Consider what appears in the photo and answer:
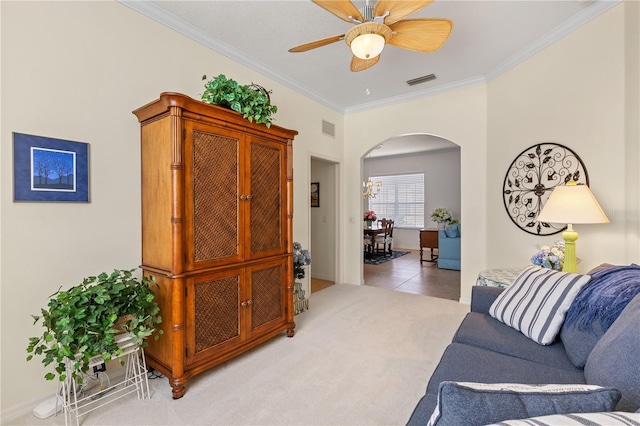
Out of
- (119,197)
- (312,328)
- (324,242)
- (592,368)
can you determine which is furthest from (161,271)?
(324,242)

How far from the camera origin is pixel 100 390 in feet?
6.27

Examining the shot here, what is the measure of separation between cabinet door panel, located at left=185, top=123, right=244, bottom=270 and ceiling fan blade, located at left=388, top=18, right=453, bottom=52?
4.47 ft

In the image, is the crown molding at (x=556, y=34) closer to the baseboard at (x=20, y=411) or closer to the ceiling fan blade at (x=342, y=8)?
the ceiling fan blade at (x=342, y=8)

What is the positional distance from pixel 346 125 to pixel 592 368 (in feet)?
13.9

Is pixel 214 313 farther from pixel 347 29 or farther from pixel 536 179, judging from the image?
pixel 536 179

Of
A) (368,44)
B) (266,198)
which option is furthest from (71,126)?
(368,44)

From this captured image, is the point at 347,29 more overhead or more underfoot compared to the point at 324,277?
more overhead

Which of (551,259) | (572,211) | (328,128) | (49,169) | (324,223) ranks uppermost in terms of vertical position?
(328,128)

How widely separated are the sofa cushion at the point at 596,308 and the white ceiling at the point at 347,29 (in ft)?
7.03

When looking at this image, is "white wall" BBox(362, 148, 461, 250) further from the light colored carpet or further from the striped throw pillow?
the striped throw pillow

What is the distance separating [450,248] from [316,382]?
4843 mm

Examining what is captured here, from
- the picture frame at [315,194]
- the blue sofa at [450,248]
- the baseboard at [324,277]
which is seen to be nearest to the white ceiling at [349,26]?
the picture frame at [315,194]

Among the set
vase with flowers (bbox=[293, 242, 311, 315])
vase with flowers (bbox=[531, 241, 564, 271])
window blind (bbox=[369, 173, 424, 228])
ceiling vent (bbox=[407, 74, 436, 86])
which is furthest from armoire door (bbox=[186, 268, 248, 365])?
window blind (bbox=[369, 173, 424, 228])

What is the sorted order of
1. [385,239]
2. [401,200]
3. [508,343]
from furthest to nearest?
[401,200] → [385,239] → [508,343]
